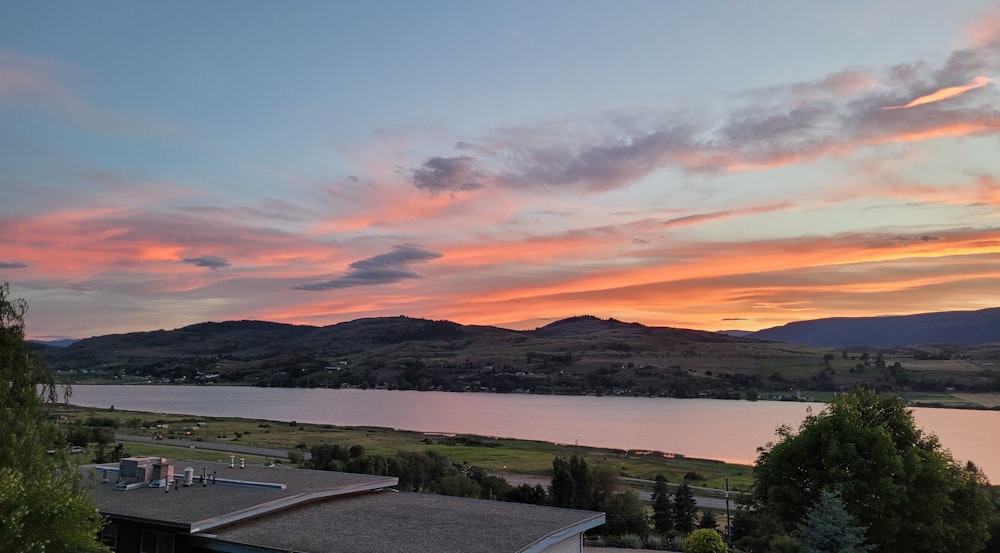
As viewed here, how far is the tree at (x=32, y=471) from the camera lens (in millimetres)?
11969

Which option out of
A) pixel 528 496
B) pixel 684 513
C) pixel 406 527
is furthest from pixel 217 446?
pixel 406 527

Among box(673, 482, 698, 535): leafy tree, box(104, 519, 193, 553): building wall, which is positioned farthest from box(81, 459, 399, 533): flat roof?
box(673, 482, 698, 535): leafy tree

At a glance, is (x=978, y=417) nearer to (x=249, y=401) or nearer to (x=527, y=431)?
(x=527, y=431)

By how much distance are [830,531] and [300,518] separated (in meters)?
14.9

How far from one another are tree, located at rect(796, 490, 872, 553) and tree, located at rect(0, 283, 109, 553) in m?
18.3

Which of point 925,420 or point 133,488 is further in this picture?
point 925,420

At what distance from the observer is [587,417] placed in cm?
13475

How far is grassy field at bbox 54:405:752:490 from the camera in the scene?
216ft

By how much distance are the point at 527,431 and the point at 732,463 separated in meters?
41.5

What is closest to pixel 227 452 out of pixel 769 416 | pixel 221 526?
pixel 221 526

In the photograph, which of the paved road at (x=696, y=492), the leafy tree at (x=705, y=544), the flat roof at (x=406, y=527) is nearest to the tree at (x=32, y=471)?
the flat roof at (x=406, y=527)

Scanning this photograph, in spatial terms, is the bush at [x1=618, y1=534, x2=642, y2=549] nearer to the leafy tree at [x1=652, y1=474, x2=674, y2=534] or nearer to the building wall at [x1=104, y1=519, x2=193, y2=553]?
the leafy tree at [x1=652, y1=474, x2=674, y2=534]

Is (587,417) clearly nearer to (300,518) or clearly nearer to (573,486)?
(573,486)

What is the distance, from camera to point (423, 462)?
5162cm
